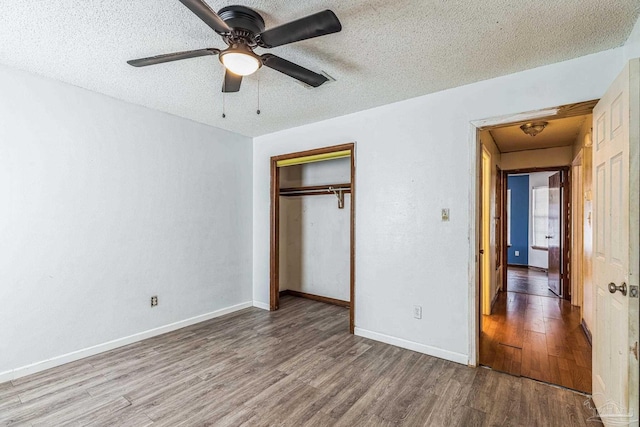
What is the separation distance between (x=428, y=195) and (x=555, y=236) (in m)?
4.14

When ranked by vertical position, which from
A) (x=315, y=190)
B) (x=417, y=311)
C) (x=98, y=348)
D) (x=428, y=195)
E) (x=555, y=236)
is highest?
(x=315, y=190)

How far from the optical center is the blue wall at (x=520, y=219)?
301 inches

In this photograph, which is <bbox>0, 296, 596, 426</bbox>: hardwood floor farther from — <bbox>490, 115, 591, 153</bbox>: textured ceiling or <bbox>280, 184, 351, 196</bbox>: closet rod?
<bbox>490, 115, 591, 153</bbox>: textured ceiling

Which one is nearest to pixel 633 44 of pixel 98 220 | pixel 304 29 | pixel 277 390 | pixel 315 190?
pixel 304 29

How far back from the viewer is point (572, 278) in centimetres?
460

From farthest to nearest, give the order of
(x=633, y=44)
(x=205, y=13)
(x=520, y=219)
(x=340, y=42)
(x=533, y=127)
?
(x=520, y=219) < (x=533, y=127) < (x=340, y=42) < (x=633, y=44) < (x=205, y=13)

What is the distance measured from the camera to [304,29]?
5.04 ft

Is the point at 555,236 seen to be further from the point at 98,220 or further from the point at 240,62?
the point at 98,220

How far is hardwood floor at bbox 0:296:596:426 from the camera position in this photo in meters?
1.99

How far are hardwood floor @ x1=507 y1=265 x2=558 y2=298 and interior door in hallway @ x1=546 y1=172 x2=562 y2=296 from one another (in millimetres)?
196

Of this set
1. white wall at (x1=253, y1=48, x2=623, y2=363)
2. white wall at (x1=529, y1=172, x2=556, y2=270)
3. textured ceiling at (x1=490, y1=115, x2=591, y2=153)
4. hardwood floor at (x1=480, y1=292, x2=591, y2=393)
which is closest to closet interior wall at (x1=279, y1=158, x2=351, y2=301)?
white wall at (x1=253, y1=48, x2=623, y2=363)

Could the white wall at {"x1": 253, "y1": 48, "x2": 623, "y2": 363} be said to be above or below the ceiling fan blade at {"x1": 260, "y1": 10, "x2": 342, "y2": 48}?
below

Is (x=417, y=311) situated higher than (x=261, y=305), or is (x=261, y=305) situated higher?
(x=417, y=311)

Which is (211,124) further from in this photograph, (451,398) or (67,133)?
(451,398)
